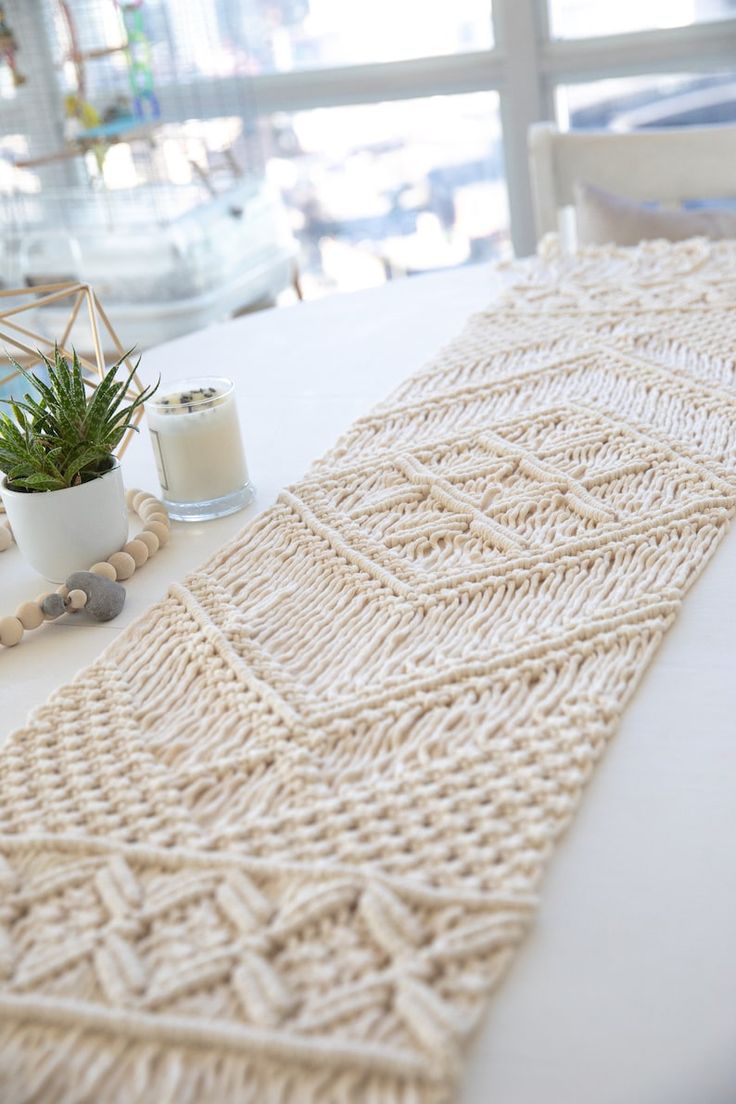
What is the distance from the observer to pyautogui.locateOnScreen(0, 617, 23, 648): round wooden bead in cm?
78

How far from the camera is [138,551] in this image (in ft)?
2.89

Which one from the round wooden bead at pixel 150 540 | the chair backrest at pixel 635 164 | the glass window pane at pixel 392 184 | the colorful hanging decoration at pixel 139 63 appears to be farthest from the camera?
the glass window pane at pixel 392 184

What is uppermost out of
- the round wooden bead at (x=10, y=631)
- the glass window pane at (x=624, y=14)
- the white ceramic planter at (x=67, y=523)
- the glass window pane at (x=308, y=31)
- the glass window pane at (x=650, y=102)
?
the glass window pane at (x=308, y=31)

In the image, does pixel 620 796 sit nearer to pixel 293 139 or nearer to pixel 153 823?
pixel 153 823

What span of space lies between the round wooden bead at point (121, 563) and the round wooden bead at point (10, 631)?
9 cm

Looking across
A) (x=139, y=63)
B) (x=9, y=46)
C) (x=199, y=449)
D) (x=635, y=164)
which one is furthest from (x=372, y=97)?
(x=199, y=449)

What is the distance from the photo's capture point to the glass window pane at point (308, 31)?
9.17 ft

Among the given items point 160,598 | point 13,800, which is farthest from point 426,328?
point 13,800

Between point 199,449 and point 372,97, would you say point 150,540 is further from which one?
point 372,97

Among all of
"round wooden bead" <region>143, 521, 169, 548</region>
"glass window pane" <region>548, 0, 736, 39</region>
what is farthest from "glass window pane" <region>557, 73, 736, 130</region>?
"round wooden bead" <region>143, 521, 169, 548</region>

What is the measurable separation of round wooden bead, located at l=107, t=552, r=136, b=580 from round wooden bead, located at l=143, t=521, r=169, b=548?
53mm

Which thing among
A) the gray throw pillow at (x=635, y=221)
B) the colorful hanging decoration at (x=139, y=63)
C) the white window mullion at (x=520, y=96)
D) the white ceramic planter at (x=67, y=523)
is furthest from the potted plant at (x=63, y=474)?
the white window mullion at (x=520, y=96)

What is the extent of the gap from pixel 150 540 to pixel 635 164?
1.20 metres

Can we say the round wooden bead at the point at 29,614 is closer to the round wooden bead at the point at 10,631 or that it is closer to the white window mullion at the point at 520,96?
the round wooden bead at the point at 10,631
